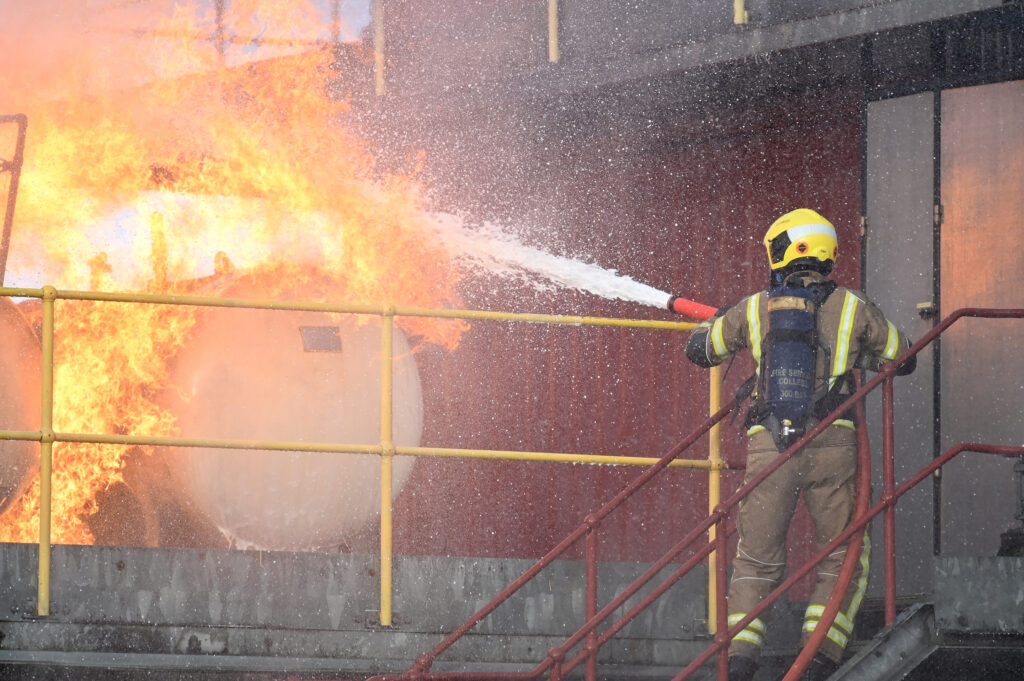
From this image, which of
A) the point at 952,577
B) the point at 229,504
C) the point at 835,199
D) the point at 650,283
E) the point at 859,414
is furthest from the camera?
the point at 650,283

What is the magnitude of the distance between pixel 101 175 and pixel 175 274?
1211mm

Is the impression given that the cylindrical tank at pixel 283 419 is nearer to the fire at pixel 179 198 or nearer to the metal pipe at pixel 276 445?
the fire at pixel 179 198

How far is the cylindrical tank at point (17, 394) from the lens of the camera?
7793 millimetres

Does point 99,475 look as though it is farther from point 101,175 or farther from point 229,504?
point 101,175

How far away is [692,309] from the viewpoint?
20.0ft

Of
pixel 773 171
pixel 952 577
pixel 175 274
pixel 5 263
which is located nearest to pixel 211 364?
pixel 175 274

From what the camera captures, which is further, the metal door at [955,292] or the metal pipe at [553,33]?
the metal pipe at [553,33]

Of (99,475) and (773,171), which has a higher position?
(773,171)

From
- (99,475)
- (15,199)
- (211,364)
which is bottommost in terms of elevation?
(99,475)

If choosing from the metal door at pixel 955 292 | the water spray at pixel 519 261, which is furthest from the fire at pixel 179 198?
the metal door at pixel 955 292

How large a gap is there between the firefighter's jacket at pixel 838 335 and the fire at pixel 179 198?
2983 millimetres

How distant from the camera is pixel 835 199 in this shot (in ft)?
26.1

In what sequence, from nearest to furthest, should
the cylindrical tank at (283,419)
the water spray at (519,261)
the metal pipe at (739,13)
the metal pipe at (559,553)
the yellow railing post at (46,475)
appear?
the metal pipe at (559,553), the yellow railing post at (46,475), the cylindrical tank at (283,419), the metal pipe at (739,13), the water spray at (519,261)

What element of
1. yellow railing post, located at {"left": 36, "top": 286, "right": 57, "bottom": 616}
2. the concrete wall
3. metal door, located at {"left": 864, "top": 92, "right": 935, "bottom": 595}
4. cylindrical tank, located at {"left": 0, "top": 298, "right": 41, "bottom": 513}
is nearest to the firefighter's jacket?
the concrete wall
